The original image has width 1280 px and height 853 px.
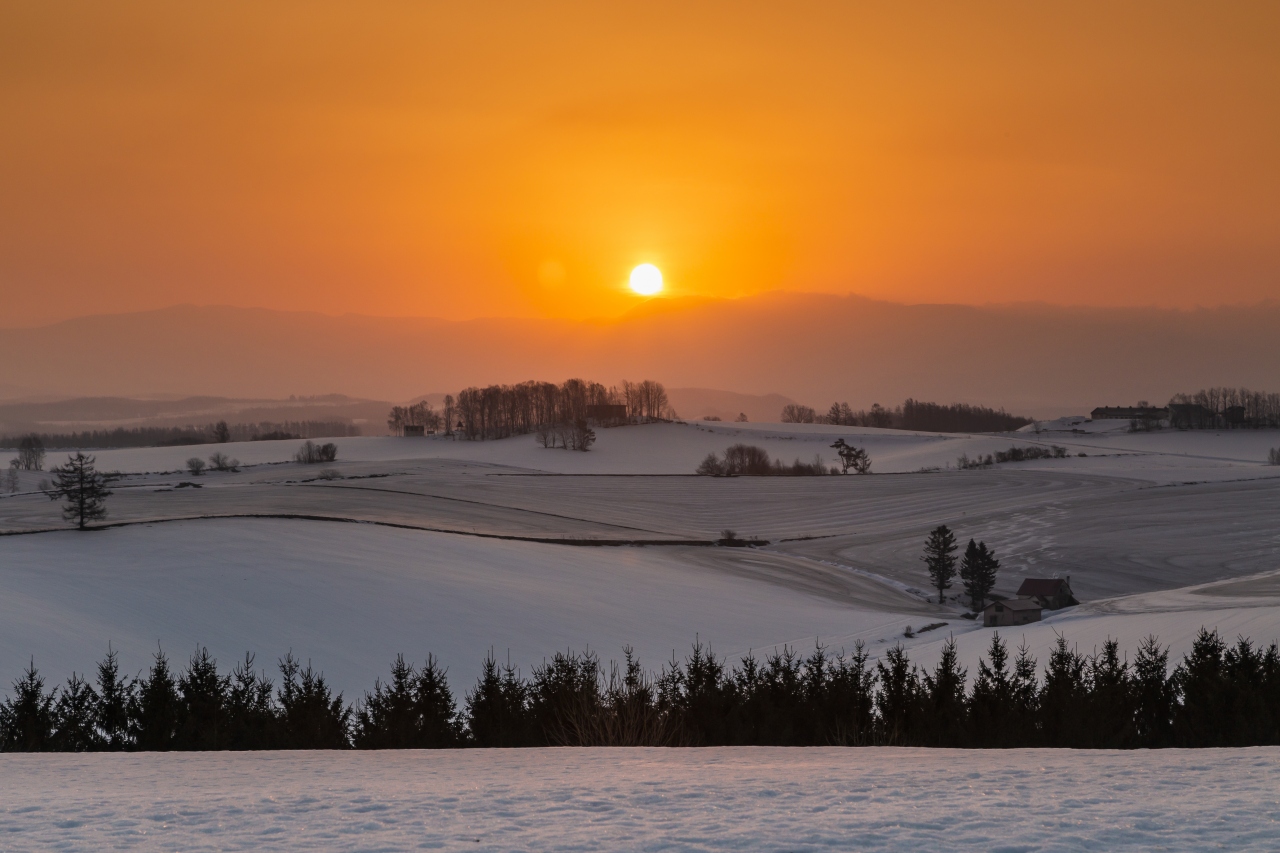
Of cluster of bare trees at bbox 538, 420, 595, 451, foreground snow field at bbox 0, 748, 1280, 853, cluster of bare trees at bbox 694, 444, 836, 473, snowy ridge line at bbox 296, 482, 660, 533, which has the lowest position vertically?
foreground snow field at bbox 0, 748, 1280, 853

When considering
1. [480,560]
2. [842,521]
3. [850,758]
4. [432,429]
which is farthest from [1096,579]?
[432,429]

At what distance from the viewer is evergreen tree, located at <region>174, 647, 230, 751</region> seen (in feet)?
56.9

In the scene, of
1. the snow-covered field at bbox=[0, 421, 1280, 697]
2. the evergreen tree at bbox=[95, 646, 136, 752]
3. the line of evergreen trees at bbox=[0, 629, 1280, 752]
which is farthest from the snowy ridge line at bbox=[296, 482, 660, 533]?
the evergreen tree at bbox=[95, 646, 136, 752]

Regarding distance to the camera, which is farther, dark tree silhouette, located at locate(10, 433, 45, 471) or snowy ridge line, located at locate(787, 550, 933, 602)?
dark tree silhouette, located at locate(10, 433, 45, 471)

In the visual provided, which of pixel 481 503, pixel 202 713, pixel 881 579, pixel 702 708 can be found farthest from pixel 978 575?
pixel 202 713

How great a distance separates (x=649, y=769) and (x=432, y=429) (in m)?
146

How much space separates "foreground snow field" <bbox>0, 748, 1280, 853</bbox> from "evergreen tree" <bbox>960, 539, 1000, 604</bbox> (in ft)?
118

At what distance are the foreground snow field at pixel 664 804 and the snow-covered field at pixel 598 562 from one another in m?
17.7

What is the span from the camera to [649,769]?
1179 centimetres

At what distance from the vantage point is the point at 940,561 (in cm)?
5028

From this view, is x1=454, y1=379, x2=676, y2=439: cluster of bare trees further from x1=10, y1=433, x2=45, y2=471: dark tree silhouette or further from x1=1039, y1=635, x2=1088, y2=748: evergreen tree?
x1=1039, y1=635, x2=1088, y2=748: evergreen tree

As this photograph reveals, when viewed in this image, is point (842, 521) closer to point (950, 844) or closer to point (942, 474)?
point (942, 474)

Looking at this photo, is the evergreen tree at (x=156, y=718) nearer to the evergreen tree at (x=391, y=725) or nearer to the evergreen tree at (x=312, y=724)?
the evergreen tree at (x=312, y=724)

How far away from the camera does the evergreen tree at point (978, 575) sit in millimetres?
47531
